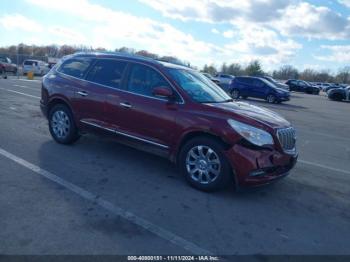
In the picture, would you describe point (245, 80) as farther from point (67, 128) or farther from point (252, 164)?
point (252, 164)

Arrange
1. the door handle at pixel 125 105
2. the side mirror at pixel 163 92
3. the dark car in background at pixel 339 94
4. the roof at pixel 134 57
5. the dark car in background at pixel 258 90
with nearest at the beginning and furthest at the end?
the side mirror at pixel 163 92 < the door handle at pixel 125 105 < the roof at pixel 134 57 < the dark car in background at pixel 258 90 < the dark car in background at pixel 339 94

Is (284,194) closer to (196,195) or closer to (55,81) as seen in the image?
(196,195)

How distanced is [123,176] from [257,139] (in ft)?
6.98

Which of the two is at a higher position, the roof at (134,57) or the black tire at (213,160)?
the roof at (134,57)

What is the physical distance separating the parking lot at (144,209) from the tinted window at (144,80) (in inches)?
51.8

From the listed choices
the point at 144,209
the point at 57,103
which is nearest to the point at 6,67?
the point at 57,103

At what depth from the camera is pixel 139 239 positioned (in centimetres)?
371

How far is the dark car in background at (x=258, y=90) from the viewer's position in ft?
80.1

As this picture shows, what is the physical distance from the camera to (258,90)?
2528 centimetres

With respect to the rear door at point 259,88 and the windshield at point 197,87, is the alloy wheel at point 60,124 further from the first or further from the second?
the rear door at point 259,88

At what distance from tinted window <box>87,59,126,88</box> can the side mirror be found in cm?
105

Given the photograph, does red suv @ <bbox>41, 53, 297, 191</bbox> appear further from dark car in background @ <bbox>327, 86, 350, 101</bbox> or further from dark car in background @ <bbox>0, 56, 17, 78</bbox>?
dark car in background @ <bbox>327, 86, 350, 101</bbox>

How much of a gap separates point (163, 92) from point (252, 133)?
1.44m

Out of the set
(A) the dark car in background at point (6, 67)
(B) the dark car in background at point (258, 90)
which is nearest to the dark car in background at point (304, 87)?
(B) the dark car in background at point (258, 90)
